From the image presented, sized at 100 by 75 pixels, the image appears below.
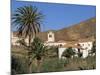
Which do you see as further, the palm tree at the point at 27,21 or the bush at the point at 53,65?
the bush at the point at 53,65

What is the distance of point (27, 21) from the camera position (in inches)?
98.6

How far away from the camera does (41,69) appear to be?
2.55 metres

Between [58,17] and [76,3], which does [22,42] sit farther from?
[76,3]

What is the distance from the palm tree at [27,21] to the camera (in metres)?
2.46

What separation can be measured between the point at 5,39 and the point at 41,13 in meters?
0.51

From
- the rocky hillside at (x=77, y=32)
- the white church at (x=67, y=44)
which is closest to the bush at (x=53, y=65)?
the white church at (x=67, y=44)

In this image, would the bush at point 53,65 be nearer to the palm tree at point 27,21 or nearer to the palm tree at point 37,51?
the palm tree at point 37,51

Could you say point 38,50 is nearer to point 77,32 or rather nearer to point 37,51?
point 37,51

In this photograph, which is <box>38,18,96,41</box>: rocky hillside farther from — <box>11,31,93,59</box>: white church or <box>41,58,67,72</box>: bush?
<box>41,58,67,72</box>: bush

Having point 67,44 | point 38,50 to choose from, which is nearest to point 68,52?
point 67,44

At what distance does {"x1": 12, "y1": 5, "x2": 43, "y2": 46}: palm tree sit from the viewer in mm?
2463

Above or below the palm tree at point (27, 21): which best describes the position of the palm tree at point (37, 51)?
below

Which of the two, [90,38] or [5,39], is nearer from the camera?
[5,39]

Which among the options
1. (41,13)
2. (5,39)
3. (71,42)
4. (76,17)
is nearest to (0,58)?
(5,39)
